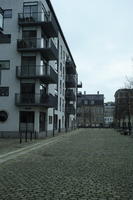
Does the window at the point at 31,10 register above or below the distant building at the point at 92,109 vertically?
above

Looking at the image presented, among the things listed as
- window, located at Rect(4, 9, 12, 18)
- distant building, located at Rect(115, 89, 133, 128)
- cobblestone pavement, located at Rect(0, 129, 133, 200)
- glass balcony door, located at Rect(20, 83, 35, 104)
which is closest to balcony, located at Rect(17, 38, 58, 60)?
window, located at Rect(4, 9, 12, 18)

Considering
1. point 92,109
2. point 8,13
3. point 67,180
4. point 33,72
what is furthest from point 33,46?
point 92,109

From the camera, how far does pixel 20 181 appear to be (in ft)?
28.9

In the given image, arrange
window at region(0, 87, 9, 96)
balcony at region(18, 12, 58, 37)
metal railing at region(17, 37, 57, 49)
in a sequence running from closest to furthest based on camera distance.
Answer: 1. metal railing at region(17, 37, 57, 49)
2. balcony at region(18, 12, 58, 37)
3. window at region(0, 87, 9, 96)

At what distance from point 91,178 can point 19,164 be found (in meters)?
4.14

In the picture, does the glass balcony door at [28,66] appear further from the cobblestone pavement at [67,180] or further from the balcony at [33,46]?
the cobblestone pavement at [67,180]

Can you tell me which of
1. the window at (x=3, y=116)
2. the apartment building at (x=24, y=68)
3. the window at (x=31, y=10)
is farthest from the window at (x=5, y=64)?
the window at (x=31, y=10)

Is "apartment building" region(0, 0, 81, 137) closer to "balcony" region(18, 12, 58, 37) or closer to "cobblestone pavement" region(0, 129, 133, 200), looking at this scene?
"balcony" region(18, 12, 58, 37)

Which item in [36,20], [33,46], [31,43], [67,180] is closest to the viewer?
[67,180]

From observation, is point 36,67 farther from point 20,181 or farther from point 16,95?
point 20,181

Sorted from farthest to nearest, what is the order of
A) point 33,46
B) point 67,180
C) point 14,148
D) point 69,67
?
point 69,67, point 33,46, point 14,148, point 67,180

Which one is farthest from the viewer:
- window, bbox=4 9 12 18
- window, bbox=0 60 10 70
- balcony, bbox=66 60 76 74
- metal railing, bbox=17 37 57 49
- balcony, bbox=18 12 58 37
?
balcony, bbox=66 60 76 74

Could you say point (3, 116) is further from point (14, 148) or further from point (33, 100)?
point (14, 148)

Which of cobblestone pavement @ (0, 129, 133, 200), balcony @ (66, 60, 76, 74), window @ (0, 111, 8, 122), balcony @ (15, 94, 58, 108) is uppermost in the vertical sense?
balcony @ (66, 60, 76, 74)
